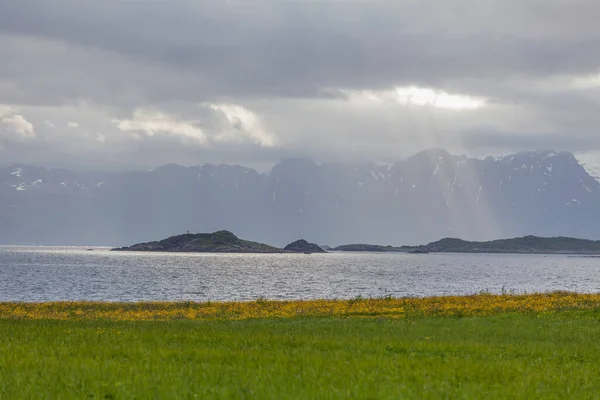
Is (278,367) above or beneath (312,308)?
above

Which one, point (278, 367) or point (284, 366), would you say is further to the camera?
point (284, 366)

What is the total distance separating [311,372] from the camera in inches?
645

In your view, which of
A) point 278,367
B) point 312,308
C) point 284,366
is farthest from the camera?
point 312,308

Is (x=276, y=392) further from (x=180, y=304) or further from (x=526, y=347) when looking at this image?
(x=180, y=304)

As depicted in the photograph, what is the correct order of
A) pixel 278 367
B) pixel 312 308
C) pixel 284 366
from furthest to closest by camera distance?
pixel 312 308 → pixel 284 366 → pixel 278 367

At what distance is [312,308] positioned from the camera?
2071 inches

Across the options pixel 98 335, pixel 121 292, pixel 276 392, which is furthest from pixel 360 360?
pixel 121 292

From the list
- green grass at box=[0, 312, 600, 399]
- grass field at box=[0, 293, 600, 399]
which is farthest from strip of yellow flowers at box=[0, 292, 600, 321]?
green grass at box=[0, 312, 600, 399]

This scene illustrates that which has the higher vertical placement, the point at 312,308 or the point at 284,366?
the point at 284,366

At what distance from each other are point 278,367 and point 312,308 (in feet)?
117

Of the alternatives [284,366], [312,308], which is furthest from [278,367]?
[312,308]

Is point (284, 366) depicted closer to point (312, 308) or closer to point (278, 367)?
point (278, 367)

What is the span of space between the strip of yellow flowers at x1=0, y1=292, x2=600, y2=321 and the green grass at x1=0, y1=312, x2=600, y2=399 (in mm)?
19548

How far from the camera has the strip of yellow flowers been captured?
152ft
